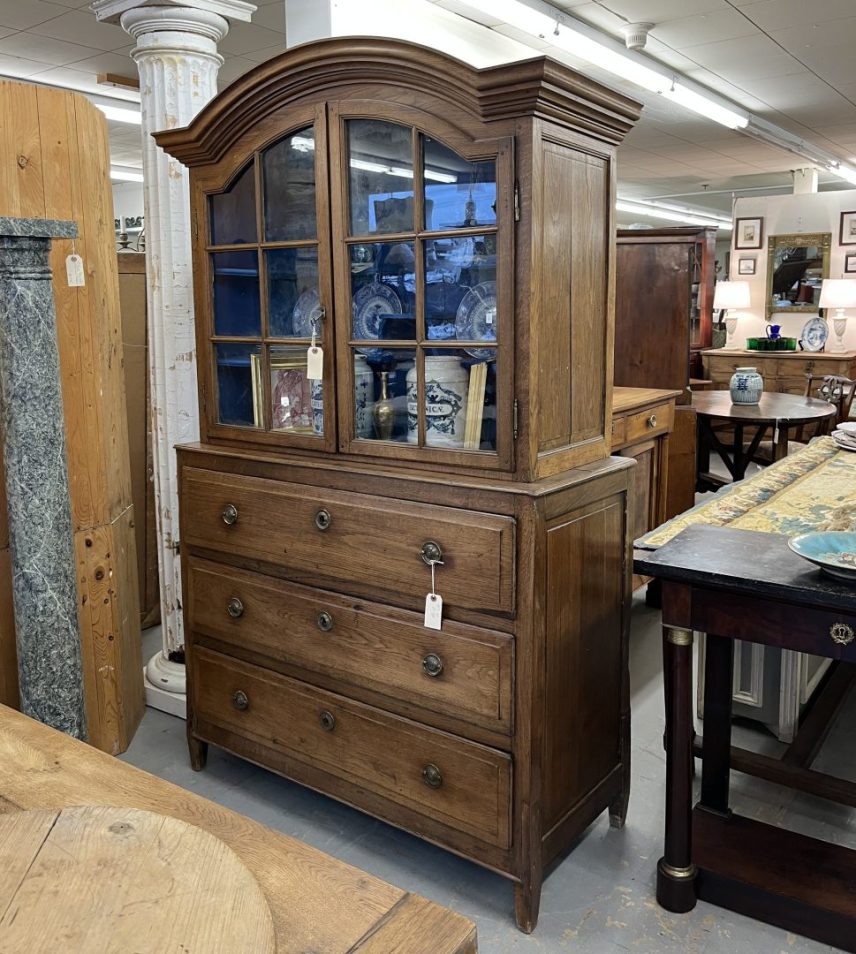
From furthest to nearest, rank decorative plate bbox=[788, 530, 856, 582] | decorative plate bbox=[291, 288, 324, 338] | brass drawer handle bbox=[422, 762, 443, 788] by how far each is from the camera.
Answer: decorative plate bbox=[291, 288, 324, 338]
brass drawer handle bbox=[422, 762, 443, 788]
decorative plate bbox=[788, 530, 856, 582]

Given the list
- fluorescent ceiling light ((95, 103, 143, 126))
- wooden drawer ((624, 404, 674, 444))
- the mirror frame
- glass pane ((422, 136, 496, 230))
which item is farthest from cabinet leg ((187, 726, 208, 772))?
the mirror frame

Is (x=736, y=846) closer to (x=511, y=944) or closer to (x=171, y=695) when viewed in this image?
(x=511, y=944)

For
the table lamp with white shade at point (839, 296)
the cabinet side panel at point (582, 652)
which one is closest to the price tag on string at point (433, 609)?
the cabinet side panel at point (582, 652)

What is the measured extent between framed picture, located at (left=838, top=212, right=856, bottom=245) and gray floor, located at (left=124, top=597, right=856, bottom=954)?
838 centimetres

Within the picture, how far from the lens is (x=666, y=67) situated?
6.77 meters

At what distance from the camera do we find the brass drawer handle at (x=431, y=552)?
2.28m

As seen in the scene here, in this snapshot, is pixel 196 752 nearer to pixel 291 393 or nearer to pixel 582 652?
pixel 291 393

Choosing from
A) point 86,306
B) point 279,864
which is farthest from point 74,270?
point 279,864

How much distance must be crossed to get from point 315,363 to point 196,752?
4.66 feet

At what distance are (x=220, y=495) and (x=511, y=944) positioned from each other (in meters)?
1.47

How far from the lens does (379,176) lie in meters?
2.34

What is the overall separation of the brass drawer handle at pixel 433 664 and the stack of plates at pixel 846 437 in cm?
226

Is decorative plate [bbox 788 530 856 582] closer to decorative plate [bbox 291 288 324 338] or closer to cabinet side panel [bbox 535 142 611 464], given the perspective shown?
cabinet side panel [bbox 535 142 611 464]

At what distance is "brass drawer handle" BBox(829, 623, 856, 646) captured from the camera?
190 centimetres
